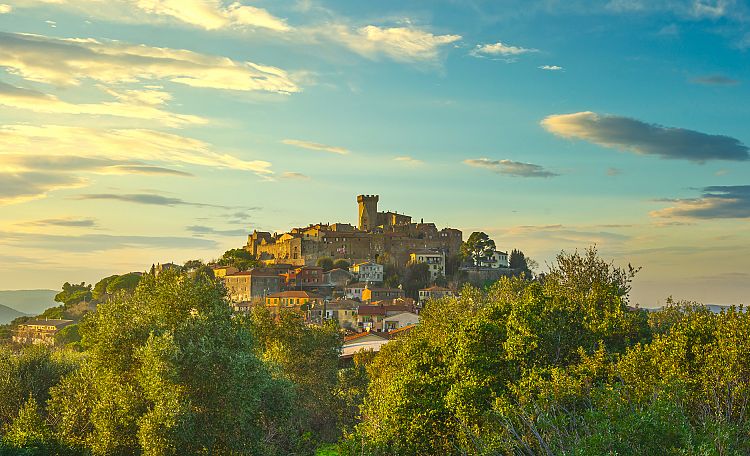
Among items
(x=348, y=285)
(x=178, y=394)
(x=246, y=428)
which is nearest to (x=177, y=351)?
(x=178, y=394)

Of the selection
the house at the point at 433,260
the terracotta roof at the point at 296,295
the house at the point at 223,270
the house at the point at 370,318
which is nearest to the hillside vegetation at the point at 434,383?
the house at the point at 370,318

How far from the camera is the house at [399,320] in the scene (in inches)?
4729

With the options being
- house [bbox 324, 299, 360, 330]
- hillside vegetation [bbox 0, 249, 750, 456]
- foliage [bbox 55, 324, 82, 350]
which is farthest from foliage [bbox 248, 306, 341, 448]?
house [bbox 324, 299, 360, 330]

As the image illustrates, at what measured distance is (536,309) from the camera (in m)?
31.1

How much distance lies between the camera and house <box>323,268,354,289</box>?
165125 mm

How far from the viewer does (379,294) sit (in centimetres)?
15112

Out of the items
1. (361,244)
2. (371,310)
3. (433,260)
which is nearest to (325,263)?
(361,244)

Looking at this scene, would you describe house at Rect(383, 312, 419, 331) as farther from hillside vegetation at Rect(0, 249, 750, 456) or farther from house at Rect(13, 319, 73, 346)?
hillside vegetation at Rect(0, 249, 750, 456)

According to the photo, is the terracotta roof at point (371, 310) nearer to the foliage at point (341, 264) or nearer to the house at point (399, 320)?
the house at point (399, 320)

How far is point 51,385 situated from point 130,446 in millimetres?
14887

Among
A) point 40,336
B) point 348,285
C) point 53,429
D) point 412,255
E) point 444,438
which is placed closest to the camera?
point 444,438

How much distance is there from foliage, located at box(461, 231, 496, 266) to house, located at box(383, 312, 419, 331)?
189 feet

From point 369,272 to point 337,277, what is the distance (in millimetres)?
7409

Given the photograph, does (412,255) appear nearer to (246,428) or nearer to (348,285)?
(348,285)
